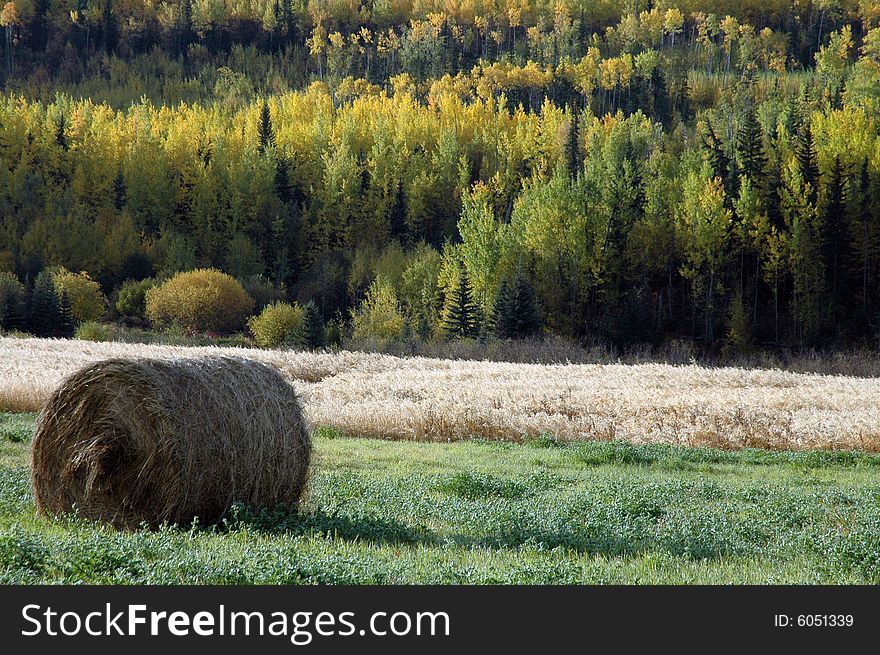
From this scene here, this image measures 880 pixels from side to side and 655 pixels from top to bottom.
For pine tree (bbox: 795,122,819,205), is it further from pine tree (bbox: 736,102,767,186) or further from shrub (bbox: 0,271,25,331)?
shrub (bbox: 0,271,25,331)

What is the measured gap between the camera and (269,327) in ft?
212

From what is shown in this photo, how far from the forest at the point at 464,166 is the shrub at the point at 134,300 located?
29 cm

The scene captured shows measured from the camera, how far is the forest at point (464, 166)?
64.1 metres

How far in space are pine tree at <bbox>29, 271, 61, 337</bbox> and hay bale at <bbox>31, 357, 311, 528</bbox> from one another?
51759mm

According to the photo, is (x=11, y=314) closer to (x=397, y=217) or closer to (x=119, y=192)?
(x=119, y=192)

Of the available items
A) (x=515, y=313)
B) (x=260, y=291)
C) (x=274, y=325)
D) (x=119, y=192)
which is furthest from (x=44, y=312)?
(x=119, y=192)

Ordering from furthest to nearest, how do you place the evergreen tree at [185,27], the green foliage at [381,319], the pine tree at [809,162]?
the evergreen tree at [185,27]
the pine tree at [809,162]
the green foliage at [381,319]

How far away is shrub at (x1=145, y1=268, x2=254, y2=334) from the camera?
2734 inches

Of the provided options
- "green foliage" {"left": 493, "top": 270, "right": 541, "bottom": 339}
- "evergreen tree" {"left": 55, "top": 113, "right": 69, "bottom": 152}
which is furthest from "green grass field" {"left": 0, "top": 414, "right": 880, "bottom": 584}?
"evergreen tree" {"left": 55, "top": 113, "right": 69, "bottom": 152}

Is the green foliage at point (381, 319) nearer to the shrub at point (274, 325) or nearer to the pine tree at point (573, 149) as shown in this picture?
the shrub at point (274, 325)

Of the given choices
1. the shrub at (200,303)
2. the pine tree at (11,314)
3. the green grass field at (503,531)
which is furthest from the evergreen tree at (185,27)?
the green grass field at (503,531)

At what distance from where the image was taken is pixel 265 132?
372 ft

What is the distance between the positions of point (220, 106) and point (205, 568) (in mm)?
148448

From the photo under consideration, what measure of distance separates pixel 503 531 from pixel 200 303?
64.0 m
